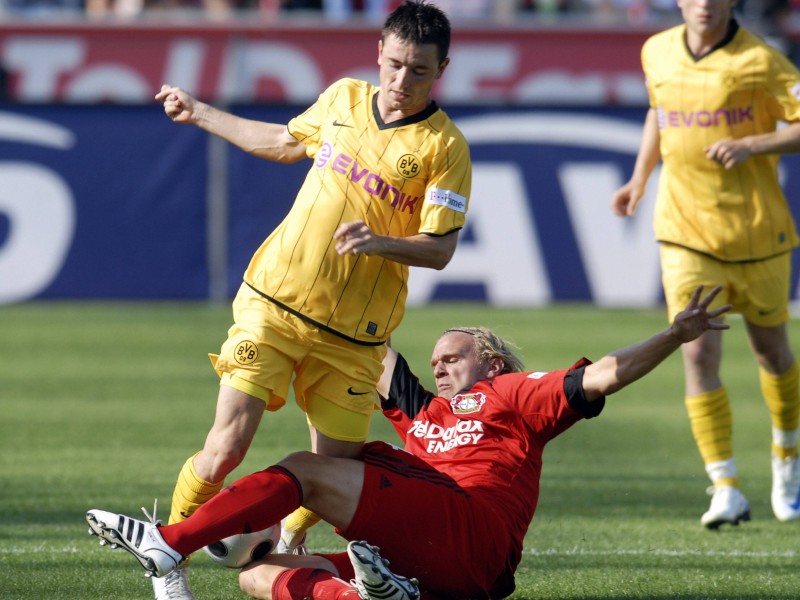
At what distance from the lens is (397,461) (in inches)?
191

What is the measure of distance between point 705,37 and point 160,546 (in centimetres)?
404

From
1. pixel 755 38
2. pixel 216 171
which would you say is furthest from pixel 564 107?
pixel 755 38

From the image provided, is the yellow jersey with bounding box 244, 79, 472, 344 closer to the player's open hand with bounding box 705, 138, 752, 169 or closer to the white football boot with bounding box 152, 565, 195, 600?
the white football boot with bounding box 152, 565, 195, 600

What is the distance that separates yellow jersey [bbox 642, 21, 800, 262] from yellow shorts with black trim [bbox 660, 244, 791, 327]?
0.05 meters

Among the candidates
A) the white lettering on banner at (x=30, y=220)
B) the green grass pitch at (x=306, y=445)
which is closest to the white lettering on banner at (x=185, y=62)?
the white lettering on banner at (x=30, y=220)

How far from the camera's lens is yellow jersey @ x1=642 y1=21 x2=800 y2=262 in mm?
6836

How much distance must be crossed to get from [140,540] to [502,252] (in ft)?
34.1

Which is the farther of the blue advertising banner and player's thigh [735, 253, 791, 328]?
the blue advertising banner

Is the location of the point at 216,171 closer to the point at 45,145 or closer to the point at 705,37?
the point at 45,145

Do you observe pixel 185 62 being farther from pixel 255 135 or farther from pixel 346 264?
pixel 346 264

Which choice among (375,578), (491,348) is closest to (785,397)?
(491,348)

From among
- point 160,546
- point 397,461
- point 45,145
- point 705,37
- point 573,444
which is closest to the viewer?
point 160,546

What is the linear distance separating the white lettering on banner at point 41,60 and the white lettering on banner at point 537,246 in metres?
5.33

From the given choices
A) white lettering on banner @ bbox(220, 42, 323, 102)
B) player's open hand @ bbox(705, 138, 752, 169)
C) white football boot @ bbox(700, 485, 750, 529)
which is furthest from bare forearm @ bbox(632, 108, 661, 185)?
white lettering on banner @ bbox(220, 42, 323, 102)
